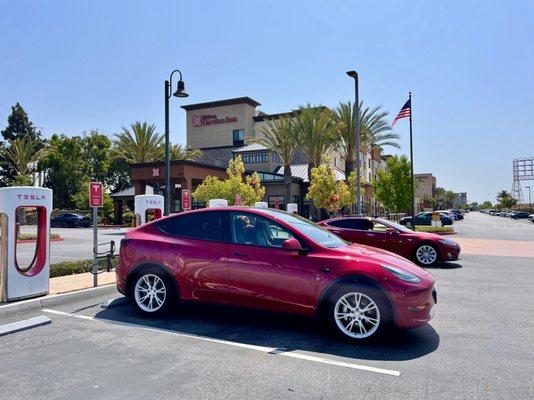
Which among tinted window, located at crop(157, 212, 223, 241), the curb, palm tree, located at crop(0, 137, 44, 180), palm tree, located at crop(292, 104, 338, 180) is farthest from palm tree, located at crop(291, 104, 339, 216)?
palm tree, located at crop(0, 137, 44, 180)

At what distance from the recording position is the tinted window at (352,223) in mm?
11680

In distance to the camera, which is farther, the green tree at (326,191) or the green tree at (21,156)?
the green tree at (21,156)

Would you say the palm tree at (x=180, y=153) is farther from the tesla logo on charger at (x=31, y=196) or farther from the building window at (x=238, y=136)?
the tesla logo on charger at (x=31, y=196)

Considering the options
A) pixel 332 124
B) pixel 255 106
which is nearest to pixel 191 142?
pixel 255 106

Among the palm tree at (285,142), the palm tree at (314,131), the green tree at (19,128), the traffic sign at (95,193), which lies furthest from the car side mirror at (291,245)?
the green tree at (19,128)

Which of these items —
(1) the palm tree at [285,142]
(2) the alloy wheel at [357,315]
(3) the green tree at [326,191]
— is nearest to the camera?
(2) the alloy wheel at [357,315]

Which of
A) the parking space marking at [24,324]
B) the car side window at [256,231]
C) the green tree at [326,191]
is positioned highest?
the green tree at [326,191]

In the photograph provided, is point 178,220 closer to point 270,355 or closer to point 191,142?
point 270,355

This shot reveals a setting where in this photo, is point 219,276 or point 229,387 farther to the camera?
point 219,276

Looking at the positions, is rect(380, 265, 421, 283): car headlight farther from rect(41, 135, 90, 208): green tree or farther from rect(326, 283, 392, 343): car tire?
rect(41, 135, 90, 208): green tree

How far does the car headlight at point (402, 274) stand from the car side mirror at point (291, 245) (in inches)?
40.1

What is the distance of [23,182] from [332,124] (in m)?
34.6

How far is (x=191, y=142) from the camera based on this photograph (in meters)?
56.9

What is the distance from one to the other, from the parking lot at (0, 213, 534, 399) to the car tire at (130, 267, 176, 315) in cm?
18
